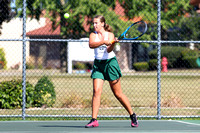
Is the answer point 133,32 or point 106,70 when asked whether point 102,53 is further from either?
point 133,32

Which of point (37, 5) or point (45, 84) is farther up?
point (37, 5)

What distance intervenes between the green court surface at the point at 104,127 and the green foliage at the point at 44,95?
226 centimetres

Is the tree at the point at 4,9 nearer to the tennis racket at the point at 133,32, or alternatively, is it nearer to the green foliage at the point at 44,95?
the green foliage at the point at 44,95

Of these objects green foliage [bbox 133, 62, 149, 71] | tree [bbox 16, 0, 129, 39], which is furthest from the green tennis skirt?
green foliage [bbox 133, 62, 149, 71]

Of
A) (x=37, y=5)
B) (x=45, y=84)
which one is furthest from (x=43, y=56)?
(x=45, y=84)

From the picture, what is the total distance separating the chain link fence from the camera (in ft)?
30.4

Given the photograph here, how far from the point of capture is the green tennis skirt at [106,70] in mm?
6449

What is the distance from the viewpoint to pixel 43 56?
1436 inches

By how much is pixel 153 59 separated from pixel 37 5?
11.6 m

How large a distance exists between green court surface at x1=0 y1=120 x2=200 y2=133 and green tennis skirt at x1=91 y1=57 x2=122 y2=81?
0.82m

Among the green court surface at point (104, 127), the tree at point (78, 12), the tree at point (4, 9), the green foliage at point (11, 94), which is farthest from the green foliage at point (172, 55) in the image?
the green court surface at point (104, 127)

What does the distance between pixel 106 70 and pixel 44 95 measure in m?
3.69

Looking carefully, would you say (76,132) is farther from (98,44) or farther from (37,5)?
(37,5)

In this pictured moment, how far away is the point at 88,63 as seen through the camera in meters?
31.2
